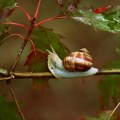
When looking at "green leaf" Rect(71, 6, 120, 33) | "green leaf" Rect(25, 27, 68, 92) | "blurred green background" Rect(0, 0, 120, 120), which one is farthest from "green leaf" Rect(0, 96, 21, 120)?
"blurred green background" Rect(0, 0, 120, 120)

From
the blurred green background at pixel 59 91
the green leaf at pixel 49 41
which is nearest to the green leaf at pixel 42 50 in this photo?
the green leaf at pixel 49 41

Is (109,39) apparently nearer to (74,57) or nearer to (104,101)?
(104,101)

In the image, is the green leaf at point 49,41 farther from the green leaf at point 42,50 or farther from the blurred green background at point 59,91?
the blurred green background at point 59,91

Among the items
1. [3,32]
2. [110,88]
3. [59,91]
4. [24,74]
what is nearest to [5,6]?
[3,32]

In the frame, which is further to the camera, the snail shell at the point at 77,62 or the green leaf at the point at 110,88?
the green leaf at the point at 110,88

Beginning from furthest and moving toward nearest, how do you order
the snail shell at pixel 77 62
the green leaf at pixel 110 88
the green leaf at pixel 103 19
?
the green leaf at pixel 110 88, the snail shell at pixel 77 62, the green leaf at pixel 103 19

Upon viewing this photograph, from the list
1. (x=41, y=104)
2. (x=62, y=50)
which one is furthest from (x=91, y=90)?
(x=62, y=50)
